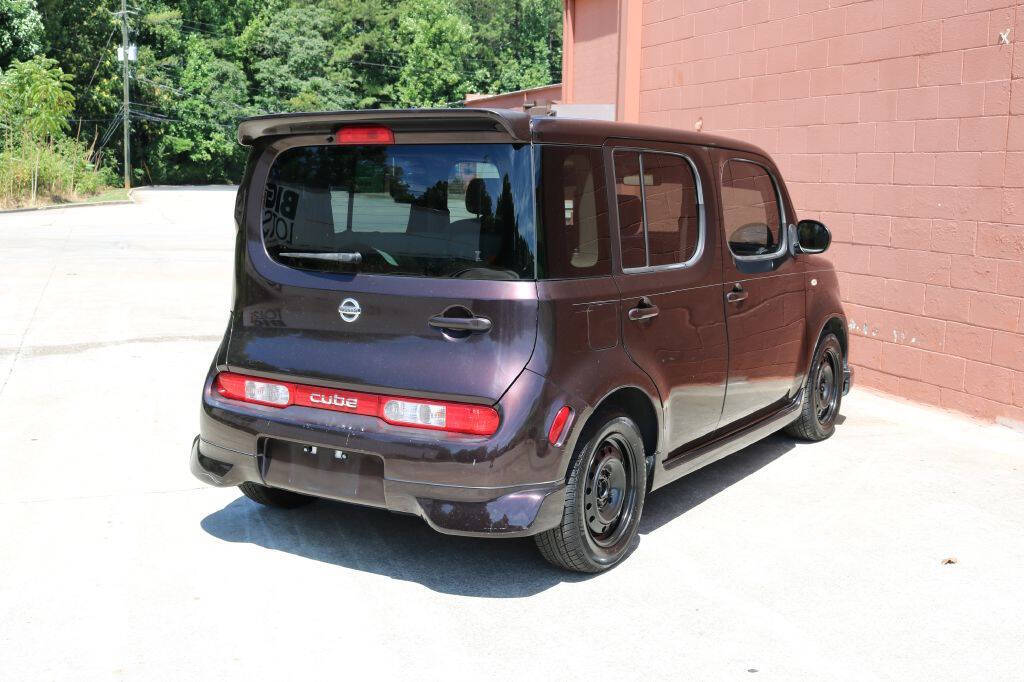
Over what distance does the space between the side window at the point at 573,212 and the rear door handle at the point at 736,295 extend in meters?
1.16

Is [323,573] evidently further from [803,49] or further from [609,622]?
[803,49]

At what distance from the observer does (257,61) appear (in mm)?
73750

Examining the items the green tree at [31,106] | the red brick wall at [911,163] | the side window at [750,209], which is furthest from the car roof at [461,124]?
the green tree at [31,106]

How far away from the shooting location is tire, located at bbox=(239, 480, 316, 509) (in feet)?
17.5

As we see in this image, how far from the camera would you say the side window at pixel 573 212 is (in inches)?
170

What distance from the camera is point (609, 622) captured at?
4188mm

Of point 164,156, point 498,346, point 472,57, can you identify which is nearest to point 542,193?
point 498,346

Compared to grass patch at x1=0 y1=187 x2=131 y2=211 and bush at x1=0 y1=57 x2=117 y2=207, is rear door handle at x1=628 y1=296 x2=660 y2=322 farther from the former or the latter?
bush at x1=0 y1=57 x2=117 y2=207

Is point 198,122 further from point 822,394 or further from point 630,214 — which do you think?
point 630,214

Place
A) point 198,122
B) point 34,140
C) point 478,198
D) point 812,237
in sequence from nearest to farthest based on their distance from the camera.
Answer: point 478,198 < point 812,237 < point 34,140 < point 198,122

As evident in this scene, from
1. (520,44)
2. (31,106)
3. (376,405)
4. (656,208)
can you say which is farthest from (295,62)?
(376,405)

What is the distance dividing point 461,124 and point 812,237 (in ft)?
10.1

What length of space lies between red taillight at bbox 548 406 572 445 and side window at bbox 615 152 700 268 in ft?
2.73

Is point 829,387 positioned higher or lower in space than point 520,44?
lower
